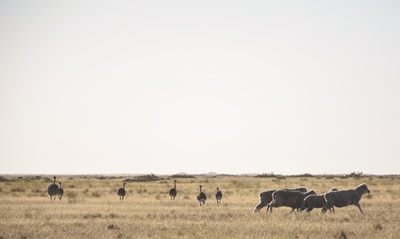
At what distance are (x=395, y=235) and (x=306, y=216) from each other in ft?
25.7

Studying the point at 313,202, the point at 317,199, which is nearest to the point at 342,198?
the point at 317,199

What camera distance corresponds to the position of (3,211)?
3000cm

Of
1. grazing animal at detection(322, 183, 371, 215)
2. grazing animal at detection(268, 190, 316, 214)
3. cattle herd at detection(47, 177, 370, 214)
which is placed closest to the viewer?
grazing animal at detection(322, 183, 371, 215)

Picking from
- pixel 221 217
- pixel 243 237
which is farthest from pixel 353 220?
pixel 243 237

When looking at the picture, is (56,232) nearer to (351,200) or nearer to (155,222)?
(155,222)

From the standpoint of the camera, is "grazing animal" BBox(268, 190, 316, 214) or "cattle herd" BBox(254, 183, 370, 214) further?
"grazing animal" BBox(268, 190, 316, 214)

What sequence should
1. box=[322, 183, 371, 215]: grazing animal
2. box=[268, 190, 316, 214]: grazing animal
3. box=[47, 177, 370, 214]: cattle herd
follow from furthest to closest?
box=[268, 190, 316, 214]: grazing animal → box=[47, 177, 370, 214]: cattle herd → box=[322, 183, 371, 215]: grazing animal

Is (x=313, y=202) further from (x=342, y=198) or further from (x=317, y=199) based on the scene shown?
(x=342, y=198)

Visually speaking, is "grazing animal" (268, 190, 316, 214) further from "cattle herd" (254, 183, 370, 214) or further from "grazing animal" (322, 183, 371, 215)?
"grazing animal" (322, 183, 371, 215)

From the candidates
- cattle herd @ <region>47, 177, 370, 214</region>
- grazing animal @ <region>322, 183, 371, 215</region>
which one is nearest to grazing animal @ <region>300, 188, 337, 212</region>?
cattle herd @ <region>47, 177, 370, 214</region>

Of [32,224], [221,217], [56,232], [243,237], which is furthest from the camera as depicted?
[221,217]

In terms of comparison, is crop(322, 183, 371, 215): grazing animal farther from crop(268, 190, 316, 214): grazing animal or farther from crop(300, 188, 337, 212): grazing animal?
crop(268, 190, 316, 214): grazing animal

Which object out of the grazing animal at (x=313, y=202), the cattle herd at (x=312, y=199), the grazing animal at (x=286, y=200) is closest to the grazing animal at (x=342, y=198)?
the cattle herd at (x=312, y=199)

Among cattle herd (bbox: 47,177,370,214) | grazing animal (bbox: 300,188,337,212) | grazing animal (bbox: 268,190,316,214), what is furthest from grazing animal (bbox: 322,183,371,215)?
grazing animal (bbox: 268,190,316,214)
